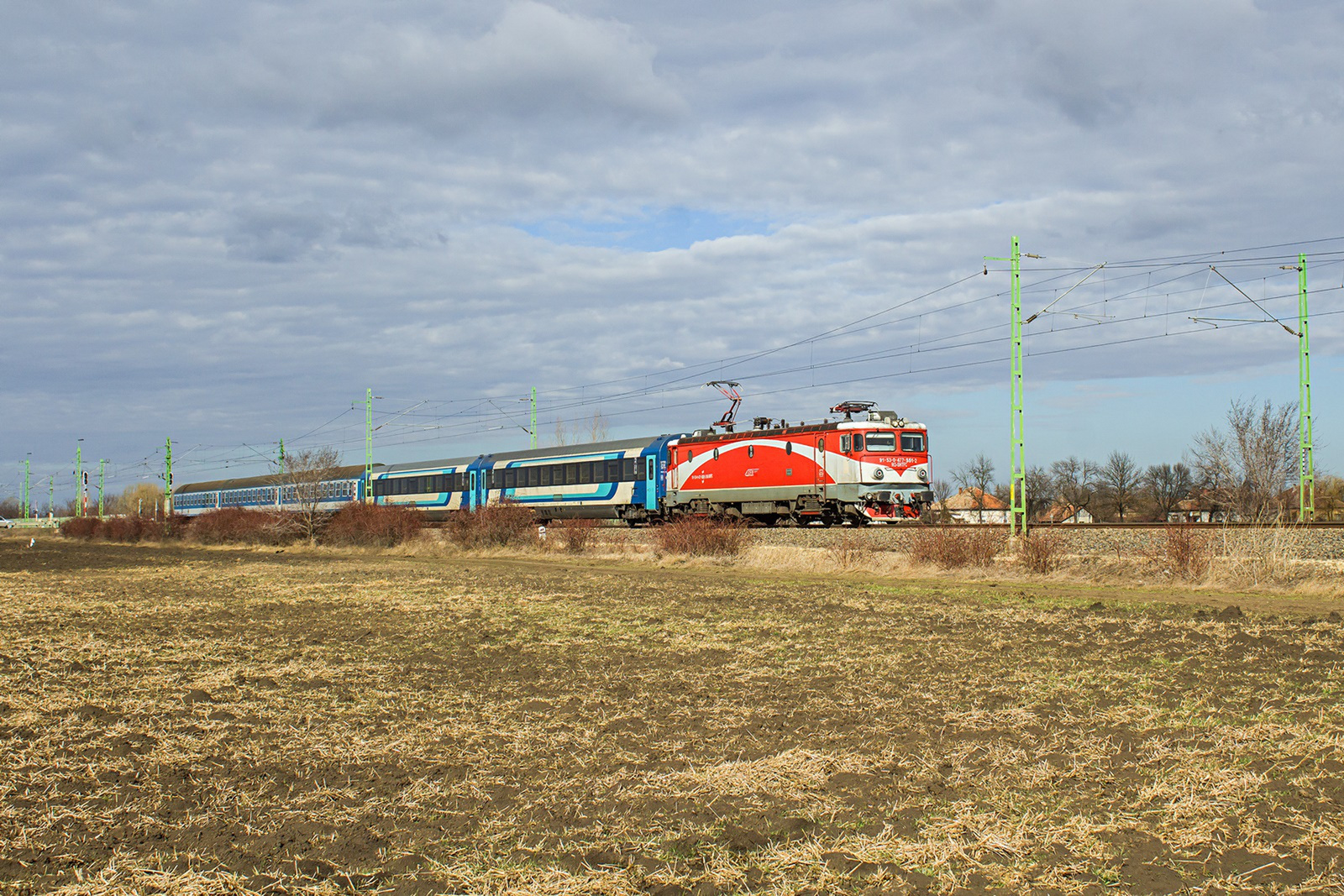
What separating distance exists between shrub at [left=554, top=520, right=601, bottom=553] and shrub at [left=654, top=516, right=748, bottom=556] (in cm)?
293

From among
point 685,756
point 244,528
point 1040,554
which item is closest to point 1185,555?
point 1040,554

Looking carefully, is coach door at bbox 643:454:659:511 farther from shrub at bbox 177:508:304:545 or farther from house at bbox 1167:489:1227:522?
house at bbox 1167:489:1227:522

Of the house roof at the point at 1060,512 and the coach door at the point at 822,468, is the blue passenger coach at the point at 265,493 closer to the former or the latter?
the coach door at the point at 822,468

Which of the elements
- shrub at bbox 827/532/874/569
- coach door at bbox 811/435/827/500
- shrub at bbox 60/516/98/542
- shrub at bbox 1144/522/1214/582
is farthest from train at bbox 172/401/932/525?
shrub at bbox 60/516/98/542

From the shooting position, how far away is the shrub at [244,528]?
40562mm

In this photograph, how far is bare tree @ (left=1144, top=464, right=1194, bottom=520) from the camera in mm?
62406

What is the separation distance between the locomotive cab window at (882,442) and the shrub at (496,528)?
10.8 m

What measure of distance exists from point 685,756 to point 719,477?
28.5 metres

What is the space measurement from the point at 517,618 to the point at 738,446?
68.7 feet

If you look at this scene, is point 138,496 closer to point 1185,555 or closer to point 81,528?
point 81,528

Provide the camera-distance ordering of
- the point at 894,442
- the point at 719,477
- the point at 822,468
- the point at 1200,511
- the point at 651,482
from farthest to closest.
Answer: the point at 1200,511
the point at 651,482
the point at 719,477
the point at 822,468
the point at 894,442

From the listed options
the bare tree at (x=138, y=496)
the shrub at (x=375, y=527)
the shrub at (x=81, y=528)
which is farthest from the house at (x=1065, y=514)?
the bare tree at (x=138, y=496)

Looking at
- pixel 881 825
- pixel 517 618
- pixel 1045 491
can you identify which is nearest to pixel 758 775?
pixel 881 825

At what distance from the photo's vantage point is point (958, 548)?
68.8 ft
